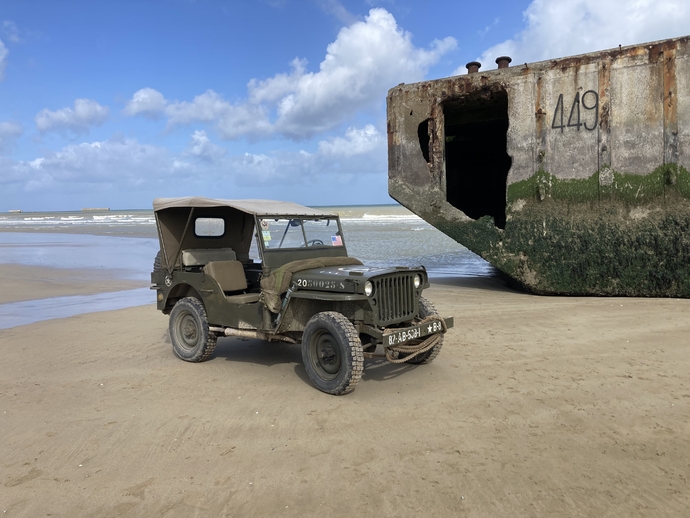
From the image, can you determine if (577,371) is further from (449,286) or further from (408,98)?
(408,98)

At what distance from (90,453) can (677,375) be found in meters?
5.29

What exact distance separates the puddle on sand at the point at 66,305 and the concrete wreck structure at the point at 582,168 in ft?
19.3

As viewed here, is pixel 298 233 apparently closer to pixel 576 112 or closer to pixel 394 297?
pixel 394 297

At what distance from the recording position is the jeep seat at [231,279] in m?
5.87

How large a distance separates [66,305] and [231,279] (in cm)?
536

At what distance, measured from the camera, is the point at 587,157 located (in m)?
9.22

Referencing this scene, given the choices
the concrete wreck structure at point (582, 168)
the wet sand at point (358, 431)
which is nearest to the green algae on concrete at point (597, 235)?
the concrete wreck structure at point (582, 168)

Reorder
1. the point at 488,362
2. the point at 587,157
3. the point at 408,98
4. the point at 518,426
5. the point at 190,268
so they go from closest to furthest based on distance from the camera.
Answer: the point at 518,426, the point at 488,362, the point at 190,268, the point at 587,157, the point at 408,98

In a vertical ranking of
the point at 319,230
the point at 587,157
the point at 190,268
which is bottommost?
the point at 190,268

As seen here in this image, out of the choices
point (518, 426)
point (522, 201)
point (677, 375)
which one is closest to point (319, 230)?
point (518, 426)

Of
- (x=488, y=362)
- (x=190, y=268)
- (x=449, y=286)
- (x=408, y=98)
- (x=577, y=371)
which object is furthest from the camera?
(x=449, y=286)

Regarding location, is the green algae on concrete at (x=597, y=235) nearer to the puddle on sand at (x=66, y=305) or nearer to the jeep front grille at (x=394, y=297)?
the jeep front grille at (x=394, y=297)

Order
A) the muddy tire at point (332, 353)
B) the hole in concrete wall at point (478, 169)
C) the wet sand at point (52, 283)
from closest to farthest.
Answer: the muddy tire at point (332, 353), the wet sand at point (52, 283), the hole in concrete wall at point (478, 169)

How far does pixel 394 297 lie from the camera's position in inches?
197
